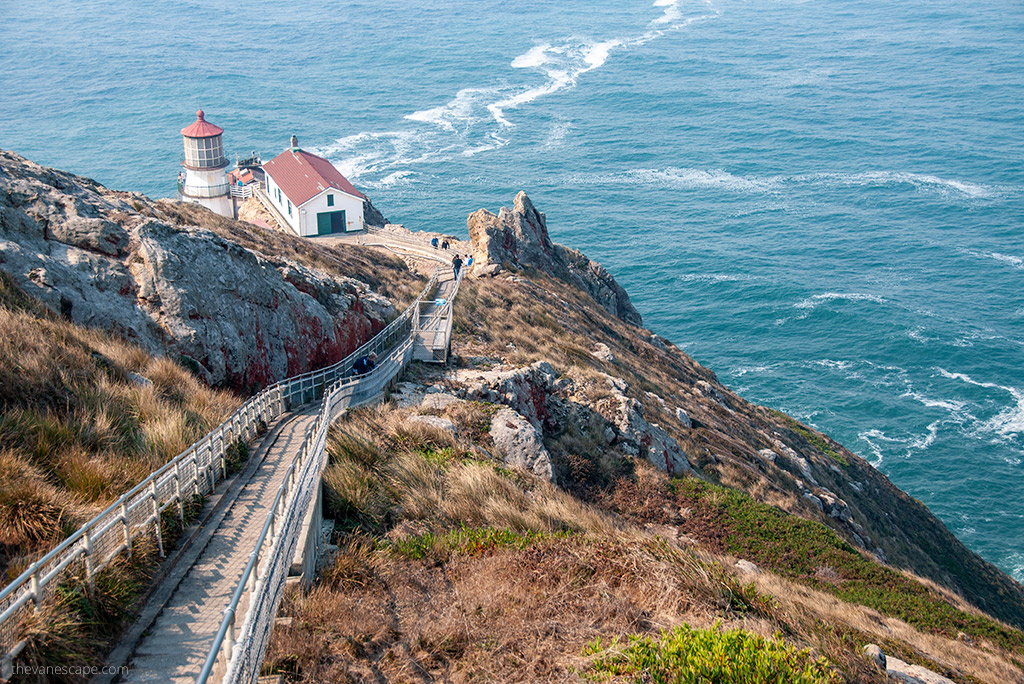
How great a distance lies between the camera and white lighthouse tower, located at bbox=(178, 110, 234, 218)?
59750 mm

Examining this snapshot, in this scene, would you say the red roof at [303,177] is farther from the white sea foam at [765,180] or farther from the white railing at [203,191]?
the white sea foam at [765,180]

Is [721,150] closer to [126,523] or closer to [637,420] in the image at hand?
[637,420]

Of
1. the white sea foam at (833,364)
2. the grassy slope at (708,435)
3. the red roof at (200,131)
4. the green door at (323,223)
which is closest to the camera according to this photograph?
the grassy slope at (708,435)

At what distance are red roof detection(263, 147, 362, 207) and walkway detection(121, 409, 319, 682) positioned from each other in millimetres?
46404

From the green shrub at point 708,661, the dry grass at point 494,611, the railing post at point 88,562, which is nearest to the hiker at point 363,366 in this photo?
the dry grass at point 494,611

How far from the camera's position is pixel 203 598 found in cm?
827

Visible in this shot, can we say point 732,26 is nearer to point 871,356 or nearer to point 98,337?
point 871,356

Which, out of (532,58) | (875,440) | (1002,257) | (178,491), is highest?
(532,58)

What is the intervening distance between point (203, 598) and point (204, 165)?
5934 centimetres

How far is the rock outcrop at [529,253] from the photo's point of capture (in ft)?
130

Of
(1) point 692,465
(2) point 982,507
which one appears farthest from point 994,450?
(1) point 692,465

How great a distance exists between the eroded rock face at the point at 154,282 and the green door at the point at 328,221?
35.1m

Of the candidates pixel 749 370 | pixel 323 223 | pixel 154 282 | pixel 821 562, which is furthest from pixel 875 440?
pixel 154 282

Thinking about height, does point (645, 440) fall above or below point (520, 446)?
below
